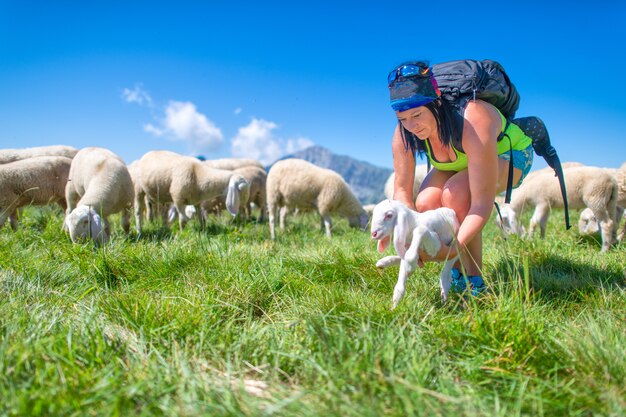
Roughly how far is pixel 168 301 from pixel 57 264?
1.45 m

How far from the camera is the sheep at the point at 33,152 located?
7676 mm

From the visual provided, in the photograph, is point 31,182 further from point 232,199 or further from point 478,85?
point 478,85

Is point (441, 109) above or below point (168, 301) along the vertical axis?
above

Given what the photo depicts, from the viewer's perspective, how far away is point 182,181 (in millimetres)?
7891

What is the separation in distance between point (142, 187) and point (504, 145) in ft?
24.2

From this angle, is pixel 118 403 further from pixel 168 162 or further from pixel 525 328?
pixel 168 162

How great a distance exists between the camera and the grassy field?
1409 mm

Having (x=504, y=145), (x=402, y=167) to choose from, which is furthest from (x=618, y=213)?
(x=402, y=167)

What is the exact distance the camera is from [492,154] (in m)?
2.35

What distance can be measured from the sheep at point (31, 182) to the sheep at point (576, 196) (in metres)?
7.03

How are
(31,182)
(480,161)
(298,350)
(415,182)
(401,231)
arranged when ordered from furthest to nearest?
(415,182) < (31,182) < (480,161) < (401,231) < (298,350)

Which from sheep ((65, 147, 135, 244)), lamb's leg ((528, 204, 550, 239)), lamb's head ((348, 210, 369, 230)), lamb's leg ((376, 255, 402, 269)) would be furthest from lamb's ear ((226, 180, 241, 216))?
lamb's leg ((376, 255, 402, 269))

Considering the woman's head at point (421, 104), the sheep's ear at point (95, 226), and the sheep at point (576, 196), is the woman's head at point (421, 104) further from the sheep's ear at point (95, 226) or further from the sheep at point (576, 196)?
the sheep at point (576, 196)

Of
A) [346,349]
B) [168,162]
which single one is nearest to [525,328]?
[346,349]
